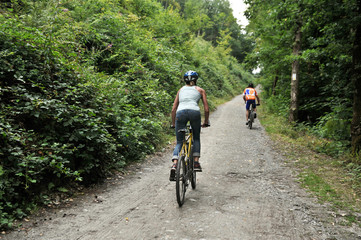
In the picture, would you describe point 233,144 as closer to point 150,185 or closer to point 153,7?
point 150,185

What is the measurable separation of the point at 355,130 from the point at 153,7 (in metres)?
14.9

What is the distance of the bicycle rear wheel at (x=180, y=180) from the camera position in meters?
3.98

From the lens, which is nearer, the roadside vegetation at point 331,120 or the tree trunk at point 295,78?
the roadside vegetation at point 331,120

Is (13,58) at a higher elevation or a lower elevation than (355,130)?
higher

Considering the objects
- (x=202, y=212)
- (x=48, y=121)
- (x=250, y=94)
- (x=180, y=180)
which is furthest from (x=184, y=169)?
(x=250, y=94)

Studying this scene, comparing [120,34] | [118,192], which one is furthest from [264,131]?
[118,192]

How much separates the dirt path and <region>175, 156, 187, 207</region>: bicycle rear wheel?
0.19m

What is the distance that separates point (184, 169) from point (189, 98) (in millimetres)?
1335

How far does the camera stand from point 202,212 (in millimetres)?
4047

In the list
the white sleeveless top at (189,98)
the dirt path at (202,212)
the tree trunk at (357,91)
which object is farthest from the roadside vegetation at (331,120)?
the white sleeveless top at (189,98)

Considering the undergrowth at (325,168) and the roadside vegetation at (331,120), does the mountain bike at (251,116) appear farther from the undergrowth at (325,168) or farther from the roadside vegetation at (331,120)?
the undergrowth at (325,168)

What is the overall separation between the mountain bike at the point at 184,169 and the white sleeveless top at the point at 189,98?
44 centimetres

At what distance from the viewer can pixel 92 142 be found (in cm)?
502

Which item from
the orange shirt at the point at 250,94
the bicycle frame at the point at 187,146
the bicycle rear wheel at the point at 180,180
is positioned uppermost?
the orange shirt at the point at 250,94
